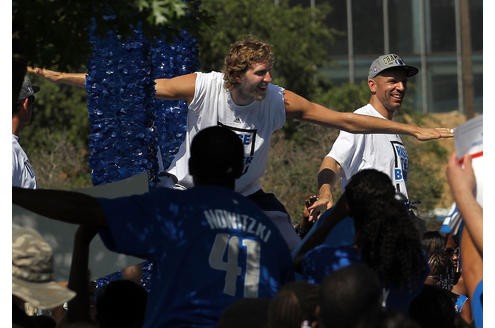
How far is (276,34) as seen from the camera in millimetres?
27125

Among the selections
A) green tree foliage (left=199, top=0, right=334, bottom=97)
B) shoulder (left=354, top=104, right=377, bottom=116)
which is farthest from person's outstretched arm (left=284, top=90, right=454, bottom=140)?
green tree foliage (left=199, top=0, right=334, bottom=97)

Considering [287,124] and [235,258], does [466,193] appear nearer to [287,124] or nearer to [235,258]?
[235,258]

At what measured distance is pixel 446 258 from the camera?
8164 mm

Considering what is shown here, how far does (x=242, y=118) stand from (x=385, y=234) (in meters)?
2.13

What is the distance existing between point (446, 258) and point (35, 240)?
4.00 meters

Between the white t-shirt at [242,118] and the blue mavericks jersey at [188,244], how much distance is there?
1860mm

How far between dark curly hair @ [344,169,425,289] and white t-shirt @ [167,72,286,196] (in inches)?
75.0

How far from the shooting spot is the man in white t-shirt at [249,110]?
7027 mm

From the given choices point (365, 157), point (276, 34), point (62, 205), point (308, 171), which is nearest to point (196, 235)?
point (62, 205)

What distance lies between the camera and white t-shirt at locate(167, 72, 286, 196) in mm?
7043

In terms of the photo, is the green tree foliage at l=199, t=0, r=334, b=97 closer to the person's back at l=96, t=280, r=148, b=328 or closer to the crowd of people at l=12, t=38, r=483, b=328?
the person's back at l=96, t=280, r=148, b=328

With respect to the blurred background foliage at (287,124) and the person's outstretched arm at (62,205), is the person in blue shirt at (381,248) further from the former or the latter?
the blurred background foliage at (287,124)

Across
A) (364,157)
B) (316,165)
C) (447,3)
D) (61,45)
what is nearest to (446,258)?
(364,157)

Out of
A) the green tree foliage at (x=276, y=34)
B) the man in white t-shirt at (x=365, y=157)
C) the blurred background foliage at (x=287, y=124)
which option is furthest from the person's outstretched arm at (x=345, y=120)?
the green tree foliage at (x=276, y=34)
